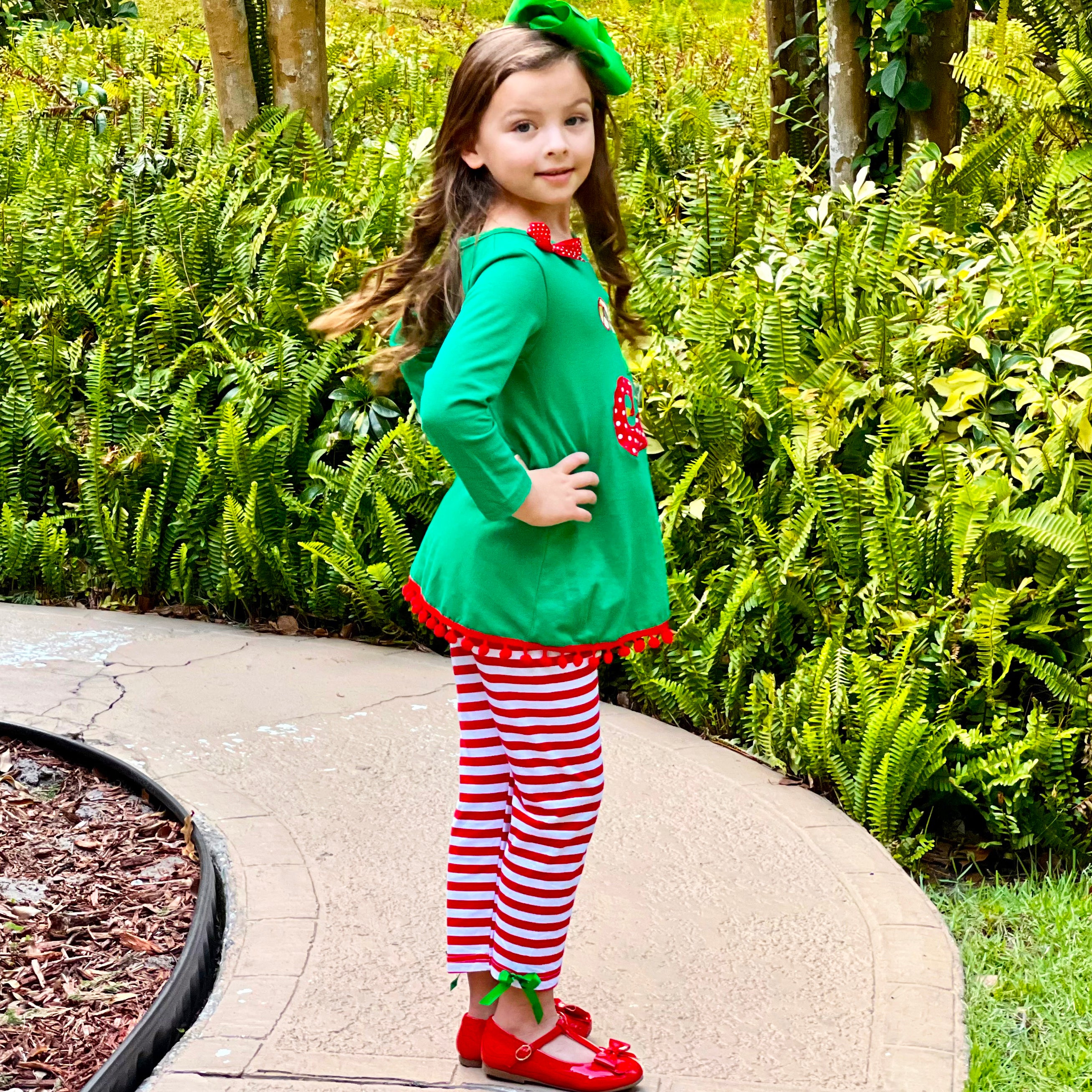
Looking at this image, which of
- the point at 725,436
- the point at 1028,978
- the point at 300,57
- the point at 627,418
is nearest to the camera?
the point at 627,418

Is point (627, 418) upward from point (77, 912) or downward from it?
upward

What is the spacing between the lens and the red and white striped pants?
2096 mm

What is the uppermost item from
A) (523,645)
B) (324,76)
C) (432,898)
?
(324,76)

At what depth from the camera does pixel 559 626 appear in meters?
2.04

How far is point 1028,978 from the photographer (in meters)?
2.70

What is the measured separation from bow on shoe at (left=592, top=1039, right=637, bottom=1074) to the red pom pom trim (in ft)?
2.16

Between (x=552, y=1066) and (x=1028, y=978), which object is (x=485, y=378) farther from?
(x=1028, y=978)

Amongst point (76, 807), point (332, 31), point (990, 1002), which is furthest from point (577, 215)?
point (332, 31)

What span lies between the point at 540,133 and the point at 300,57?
5269 mm

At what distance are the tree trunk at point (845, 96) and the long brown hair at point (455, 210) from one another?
158 inches

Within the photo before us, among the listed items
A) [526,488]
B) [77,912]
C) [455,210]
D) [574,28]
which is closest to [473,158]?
[455,210]

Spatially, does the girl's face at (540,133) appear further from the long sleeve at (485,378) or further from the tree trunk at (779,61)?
the tree trunk at (779,61)

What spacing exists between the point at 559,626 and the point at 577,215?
2.73 feet

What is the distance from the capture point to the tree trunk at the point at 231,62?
6844 millimetres
